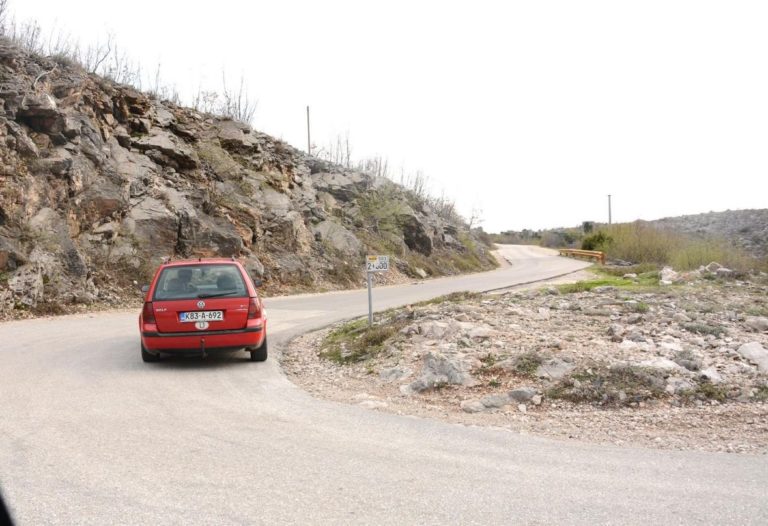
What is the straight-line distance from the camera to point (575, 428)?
577 centimetres

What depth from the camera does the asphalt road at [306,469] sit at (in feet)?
12.2

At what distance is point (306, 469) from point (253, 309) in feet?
15.1

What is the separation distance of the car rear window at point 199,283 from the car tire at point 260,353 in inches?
32.5

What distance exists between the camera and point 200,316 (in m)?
8.50

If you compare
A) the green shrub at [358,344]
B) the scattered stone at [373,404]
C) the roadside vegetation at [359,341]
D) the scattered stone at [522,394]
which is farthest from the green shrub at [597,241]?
the scattered stone at [373,404]

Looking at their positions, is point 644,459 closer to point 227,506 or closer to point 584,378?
point 584,378

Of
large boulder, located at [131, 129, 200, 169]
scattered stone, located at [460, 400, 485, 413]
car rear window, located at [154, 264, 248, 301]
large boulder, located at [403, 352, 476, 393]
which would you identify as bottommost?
scattered stone, located at [460, 400, 485, 413]

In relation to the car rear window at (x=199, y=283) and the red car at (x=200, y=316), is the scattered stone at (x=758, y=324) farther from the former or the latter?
the car rear window at (x=199, y=283)

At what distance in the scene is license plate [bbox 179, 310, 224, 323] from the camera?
27.8 ft

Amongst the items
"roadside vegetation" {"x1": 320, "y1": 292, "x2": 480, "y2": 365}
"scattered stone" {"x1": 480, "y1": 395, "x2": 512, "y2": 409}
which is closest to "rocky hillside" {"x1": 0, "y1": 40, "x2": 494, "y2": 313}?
"roadside vegetation" {"x1": 320, "y1": 292, "x2": 480, "y2": 365}

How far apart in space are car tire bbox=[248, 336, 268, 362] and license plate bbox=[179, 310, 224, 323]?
80 centimetres

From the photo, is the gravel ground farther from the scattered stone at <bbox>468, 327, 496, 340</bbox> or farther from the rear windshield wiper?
the rear windshield wiper

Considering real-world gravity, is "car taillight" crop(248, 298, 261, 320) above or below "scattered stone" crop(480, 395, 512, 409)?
above

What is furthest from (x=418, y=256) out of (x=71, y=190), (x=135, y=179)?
(x=71, y=190)
